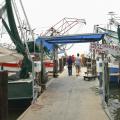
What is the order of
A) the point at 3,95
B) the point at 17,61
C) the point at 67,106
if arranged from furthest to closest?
the point at 17,61 → the point at 67,106 → the point at 3,95

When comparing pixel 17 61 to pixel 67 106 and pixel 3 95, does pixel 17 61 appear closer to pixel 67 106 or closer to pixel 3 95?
pixel 67 106

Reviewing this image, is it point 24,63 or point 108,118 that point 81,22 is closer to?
point 24,63

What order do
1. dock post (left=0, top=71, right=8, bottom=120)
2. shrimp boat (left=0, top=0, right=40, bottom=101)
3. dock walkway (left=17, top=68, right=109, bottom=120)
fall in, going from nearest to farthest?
dock post (left=0, top=71, right=8, bottom=120) → dock walkway (left=17, top=68, right=109, bottom=120) → shrimp boat (left=0, top=0, right=40, bottom=101)

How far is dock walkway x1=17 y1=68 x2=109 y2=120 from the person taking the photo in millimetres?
15566

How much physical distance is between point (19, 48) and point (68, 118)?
→ 23.4 ft

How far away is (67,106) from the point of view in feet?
58.2

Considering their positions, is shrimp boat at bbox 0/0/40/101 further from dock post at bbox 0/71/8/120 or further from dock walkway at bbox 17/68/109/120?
dock post at bbox 0/71/8/120

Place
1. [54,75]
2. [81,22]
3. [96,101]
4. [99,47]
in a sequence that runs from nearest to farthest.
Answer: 1. [96,101]
2. [99,47]
3. [54,75]
4. [81,22]

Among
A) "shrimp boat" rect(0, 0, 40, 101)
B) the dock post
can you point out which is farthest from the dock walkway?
the dock post

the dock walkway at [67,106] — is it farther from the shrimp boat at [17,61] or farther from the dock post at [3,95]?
the dock post at [3,95]

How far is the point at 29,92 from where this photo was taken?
20.1 meters

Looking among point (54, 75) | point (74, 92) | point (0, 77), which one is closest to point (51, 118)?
point (0, 77)

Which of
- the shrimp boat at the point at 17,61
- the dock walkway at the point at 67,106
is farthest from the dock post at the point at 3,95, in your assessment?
the shrimp boat at the point at 17,61

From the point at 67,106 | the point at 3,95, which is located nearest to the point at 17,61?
the point at 67,106
